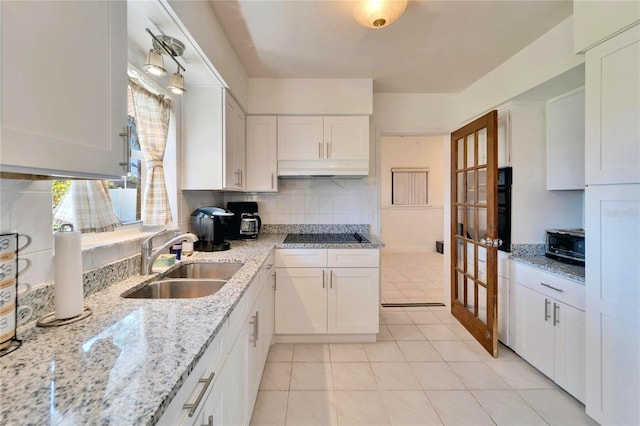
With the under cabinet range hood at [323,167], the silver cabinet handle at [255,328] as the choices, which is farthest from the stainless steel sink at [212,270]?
the under cabinet range hood at [323,167]

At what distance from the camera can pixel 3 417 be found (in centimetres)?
50

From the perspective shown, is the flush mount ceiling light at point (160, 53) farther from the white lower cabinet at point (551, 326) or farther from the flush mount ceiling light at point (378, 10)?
the white lower cabinet at point (551, 326)

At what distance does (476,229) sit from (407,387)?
1487 millimetres

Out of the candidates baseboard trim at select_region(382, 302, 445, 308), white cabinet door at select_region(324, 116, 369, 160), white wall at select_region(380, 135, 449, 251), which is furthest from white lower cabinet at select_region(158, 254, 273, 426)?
white wall at select_region(380, 135, 449, 251)

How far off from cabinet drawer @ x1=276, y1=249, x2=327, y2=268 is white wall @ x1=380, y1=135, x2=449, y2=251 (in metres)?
4.21

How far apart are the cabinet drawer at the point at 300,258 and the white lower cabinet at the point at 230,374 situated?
0.42 m

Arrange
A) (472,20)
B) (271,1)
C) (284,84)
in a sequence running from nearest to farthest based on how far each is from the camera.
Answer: (271,1) → (472,20) → (284,84)

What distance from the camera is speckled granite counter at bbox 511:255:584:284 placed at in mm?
1649

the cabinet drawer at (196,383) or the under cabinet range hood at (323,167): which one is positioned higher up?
the under cabinet range hood at (323,167)

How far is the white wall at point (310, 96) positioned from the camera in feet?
8.63

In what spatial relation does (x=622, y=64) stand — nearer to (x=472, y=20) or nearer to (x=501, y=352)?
(x=472, y=20)

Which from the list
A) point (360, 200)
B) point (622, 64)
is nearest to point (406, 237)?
point (360, 200)

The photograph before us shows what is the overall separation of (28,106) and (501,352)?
308 centimetres

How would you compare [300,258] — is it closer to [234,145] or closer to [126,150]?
[234,145]
